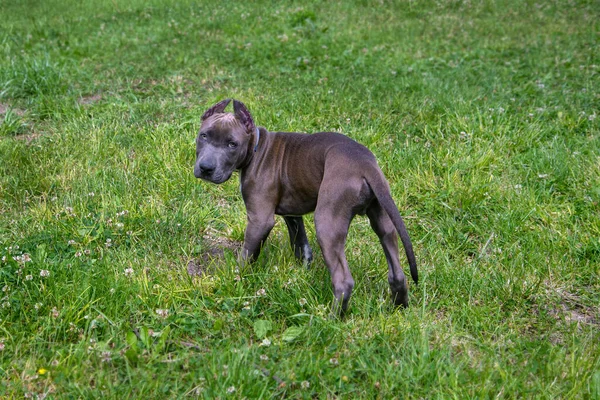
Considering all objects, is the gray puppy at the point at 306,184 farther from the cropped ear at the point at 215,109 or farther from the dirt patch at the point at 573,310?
the dirt patch at the point at 573,310

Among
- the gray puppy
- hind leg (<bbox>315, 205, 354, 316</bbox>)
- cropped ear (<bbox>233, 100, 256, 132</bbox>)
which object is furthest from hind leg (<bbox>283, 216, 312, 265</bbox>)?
hind leg (<bbox>315, 205, 354, 316</bbox>)

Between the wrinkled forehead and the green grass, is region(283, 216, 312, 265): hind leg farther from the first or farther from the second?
the wrinkled forehead

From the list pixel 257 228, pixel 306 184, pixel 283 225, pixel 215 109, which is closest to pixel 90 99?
pixel 283 225

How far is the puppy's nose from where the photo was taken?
167 inches

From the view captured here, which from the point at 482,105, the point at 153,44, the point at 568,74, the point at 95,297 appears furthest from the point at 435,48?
the point at 95,297

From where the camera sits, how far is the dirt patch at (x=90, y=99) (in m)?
7.91

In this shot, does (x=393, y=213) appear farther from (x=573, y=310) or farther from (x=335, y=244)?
(x=573, y=310)

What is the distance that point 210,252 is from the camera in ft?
16.6

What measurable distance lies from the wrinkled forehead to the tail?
1132mm

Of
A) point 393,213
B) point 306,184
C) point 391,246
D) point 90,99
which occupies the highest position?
point 393,213

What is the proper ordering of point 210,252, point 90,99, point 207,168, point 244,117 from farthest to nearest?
point 90,99 → point 210,252 → point 244,117 → point 207,168

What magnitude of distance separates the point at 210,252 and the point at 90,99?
4013 mm

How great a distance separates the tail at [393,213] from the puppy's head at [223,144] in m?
1.05

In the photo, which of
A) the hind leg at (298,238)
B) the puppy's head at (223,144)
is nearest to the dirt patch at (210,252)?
the hind leg at (298,238)
